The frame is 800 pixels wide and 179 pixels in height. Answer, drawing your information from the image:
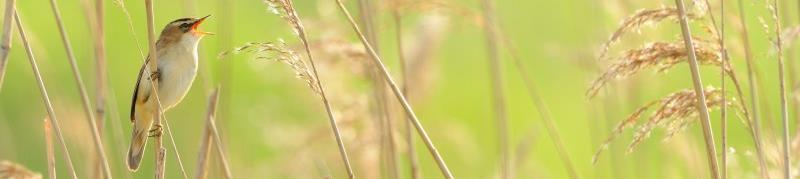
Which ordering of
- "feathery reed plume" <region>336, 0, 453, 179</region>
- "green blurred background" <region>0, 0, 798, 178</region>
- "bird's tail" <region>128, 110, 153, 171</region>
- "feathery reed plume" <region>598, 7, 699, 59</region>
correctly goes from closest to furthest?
1. "feathery reed plume" <region>336, 0, 453, 179</region>
2. "feathery reed plume" <region>598, 7, 699, 59</region>
3. "bird's tail" <region>128, 110, 153, 171</region>
4. "green blurred background" <region>0, 0, 798, 178</region>

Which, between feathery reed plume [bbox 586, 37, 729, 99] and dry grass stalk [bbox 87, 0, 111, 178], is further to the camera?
feathery reed plume [bbox 586, 37, 729, 99]

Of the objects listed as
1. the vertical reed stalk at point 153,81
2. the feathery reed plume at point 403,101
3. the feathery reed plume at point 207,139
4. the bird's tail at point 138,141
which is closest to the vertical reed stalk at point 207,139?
the feathery reed plume at point 207,139

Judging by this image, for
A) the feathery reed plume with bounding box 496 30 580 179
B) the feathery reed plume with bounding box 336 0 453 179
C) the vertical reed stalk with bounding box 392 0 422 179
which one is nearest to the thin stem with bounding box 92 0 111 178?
the feathery reed plume with bounding box 336 0 453 179

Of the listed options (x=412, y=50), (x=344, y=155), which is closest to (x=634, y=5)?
(x=412, y=50)

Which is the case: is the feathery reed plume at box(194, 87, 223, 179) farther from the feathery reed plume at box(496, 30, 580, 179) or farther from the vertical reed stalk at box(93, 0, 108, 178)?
the feathery reed plume at box(496, 30, 580, 179)

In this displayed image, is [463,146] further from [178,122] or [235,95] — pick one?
[235,95]

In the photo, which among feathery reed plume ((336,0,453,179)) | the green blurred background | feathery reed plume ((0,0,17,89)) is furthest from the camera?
the green blurred background

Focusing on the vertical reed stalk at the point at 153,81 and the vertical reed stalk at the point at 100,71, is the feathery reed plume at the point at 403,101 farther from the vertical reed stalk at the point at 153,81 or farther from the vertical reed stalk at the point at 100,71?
the vertical reed stalk at the point at 100,71
